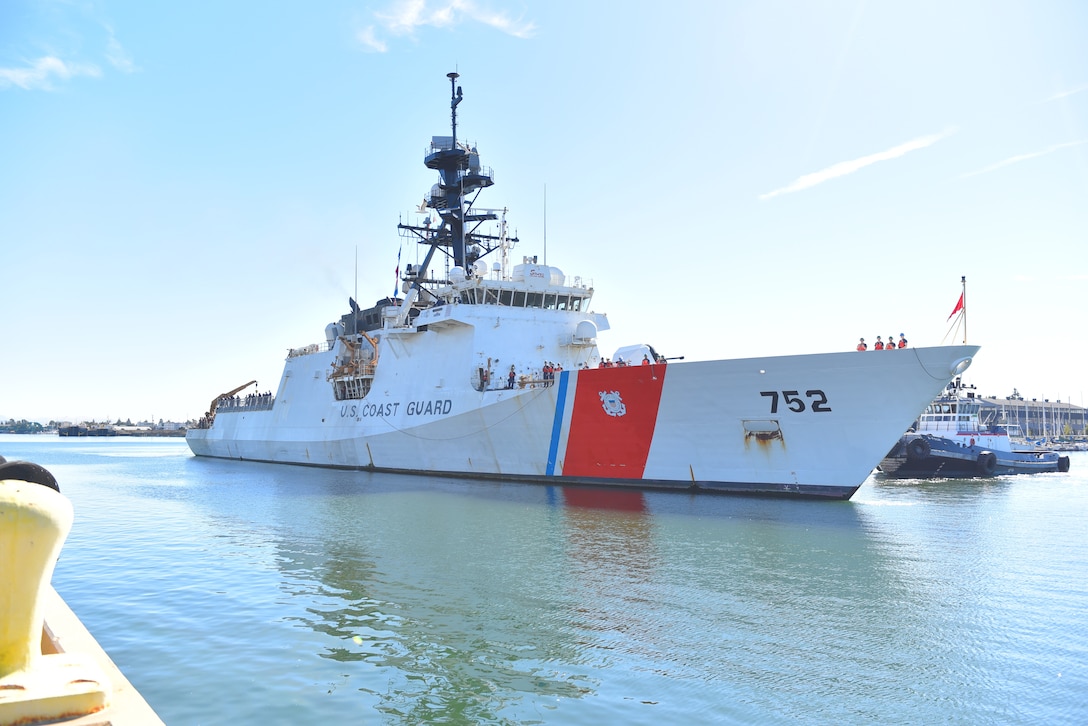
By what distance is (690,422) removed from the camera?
15.1 metres

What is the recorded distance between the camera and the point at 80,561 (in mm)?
9258

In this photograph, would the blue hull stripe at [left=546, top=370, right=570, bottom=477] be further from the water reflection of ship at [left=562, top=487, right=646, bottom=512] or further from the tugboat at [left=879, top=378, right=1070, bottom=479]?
the tugboat at [left=879, top=378, right=1070, bottom=479]

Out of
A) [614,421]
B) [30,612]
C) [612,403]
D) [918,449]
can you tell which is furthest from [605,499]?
[918,449]

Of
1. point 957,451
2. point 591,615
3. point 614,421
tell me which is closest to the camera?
point 591,615

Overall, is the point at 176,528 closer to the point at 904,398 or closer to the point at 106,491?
the point at 106,491

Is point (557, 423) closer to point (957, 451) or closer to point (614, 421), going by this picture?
point (614, 421)

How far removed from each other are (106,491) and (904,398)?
60.4ft

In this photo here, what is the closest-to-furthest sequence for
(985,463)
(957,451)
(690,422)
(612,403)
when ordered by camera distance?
(690,422), (612,403), (985,463), (957,451)

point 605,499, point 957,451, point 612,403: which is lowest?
point 605,499

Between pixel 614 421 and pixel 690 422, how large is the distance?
1.73 metres

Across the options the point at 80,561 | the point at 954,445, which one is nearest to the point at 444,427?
the point at 80,561

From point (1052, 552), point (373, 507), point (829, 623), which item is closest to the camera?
point (829, 623)

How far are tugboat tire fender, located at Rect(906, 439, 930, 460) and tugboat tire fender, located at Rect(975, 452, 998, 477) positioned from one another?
Answer: 1.71 metres

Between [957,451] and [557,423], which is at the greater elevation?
[557,423]
